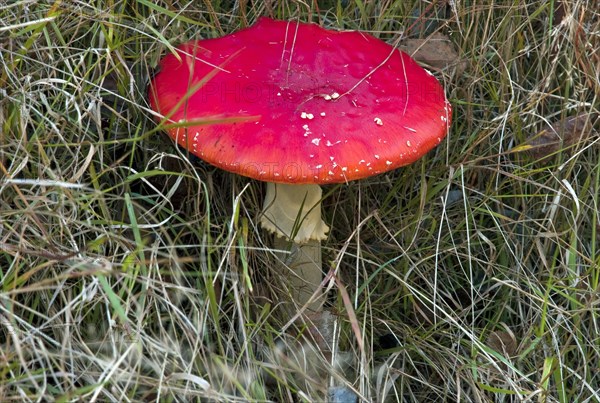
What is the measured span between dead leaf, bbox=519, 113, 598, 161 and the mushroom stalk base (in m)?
0.93

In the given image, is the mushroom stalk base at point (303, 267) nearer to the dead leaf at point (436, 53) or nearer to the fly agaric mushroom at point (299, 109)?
the fly agaric mushroom at point (299, 109)

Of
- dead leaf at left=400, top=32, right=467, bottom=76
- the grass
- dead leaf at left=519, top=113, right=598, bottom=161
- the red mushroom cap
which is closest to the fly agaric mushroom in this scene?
the red mushroom cap

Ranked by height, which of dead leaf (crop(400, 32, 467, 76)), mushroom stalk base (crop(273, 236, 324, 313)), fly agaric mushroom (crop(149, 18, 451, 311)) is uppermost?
fly agaric mushroom (crop(149, 18, 451, 311))

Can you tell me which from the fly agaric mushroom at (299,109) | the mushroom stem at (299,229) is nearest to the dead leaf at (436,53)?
the fly agaric mushroom at (299,109)

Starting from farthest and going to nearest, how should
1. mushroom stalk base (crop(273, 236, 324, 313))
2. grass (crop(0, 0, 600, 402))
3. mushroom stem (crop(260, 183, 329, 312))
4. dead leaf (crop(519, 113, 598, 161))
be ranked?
dead leaf (crop(519, 113, 598, 161)) < mushroom stalk base (crop(273, 236, 324, 313)) < mushroom stem (crop(260, 183, 329, 312)) < grass (crop(0, 0, 600, 402))

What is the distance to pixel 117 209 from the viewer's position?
2.18 metres

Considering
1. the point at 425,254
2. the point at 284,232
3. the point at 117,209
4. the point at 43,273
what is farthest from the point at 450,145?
the point at 43,273

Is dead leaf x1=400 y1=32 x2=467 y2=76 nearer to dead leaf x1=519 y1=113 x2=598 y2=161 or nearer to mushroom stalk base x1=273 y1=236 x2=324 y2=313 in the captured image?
dead leaf x1=519 y1=113 x2=598 y2=161

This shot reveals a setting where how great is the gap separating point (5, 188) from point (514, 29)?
6.44 feet

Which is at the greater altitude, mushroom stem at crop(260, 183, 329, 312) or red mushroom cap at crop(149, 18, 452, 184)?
red mushroom cap at crop(149, 18, 452, 184)

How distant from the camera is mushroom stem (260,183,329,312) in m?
2.22

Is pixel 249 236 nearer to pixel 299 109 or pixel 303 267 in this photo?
pixel 303 267

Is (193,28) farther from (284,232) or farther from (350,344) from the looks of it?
(350,344)

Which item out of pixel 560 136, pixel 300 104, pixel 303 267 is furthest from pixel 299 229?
pixel 560 136
